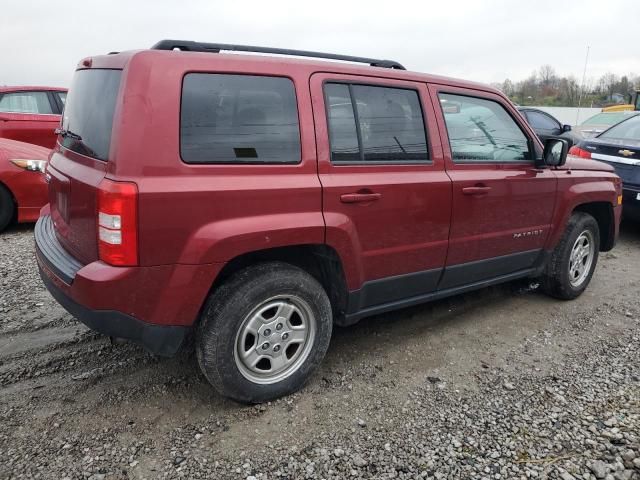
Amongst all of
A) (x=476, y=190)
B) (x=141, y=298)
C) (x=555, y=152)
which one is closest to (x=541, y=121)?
(x=555, y=152)

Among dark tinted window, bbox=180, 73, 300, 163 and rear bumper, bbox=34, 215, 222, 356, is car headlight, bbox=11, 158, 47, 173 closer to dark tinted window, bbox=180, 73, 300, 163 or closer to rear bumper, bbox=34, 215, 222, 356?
rear bumper, bbox=34, 215, 222, 356

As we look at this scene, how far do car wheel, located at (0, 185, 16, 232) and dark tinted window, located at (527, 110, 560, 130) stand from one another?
969 cm

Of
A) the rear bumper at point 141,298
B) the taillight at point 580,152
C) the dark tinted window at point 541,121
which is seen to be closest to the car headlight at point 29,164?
the rear bumper at point 141,298

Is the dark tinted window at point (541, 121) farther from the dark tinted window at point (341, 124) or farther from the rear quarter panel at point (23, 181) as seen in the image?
the rear quarter panel at point (23, 181)

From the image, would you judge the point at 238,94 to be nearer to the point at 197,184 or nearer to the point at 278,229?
the point at 197,184

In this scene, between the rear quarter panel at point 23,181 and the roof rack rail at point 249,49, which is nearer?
the roof rack rail at point 249,49

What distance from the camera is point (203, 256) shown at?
94.3 inches

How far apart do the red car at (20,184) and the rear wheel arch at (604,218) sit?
5639mm

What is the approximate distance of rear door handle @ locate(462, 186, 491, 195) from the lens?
10.9ft

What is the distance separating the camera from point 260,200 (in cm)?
252

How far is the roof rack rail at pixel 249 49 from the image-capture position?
8.41ft

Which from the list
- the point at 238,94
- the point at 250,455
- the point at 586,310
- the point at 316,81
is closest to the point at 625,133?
the point at 586,310

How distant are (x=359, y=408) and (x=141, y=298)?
51.7 inches

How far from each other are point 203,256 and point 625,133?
6.53 m
